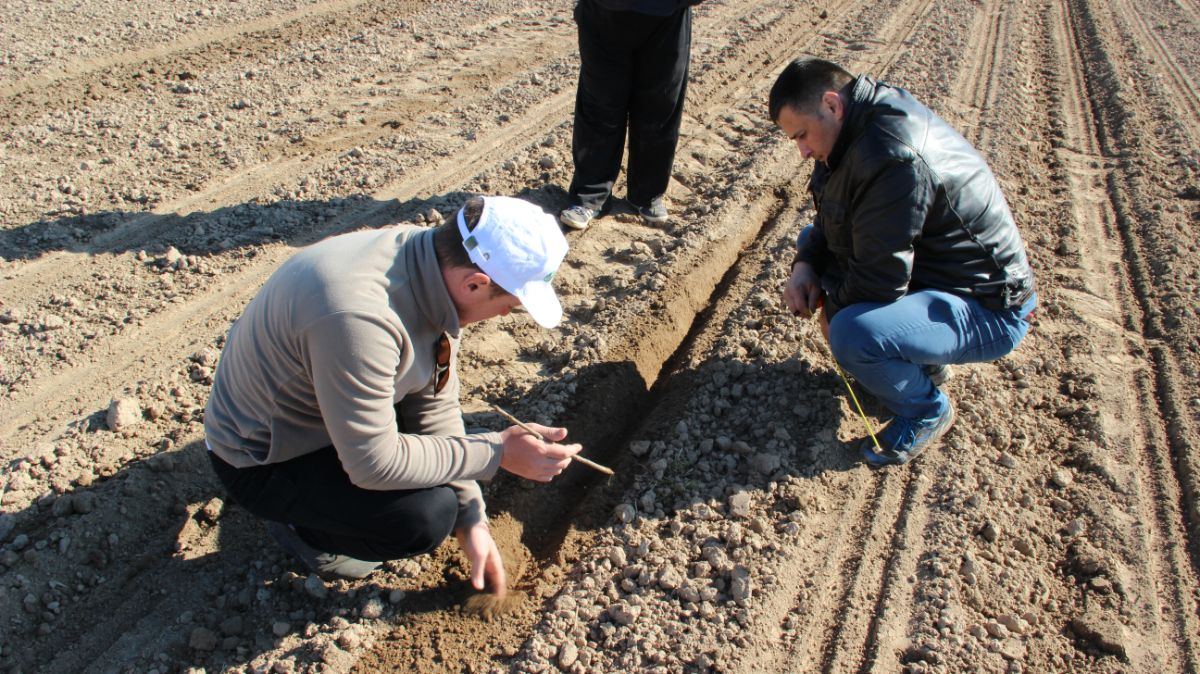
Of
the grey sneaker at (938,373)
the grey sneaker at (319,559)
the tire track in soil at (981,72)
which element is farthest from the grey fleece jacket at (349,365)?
the tire track in soil at (981,72)

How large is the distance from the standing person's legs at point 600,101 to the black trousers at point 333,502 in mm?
2873

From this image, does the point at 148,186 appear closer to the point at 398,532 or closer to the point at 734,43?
the point at 398,532

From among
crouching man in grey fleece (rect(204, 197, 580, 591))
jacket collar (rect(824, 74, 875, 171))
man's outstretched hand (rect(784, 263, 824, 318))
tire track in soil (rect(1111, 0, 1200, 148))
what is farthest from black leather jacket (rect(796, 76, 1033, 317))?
tire track in soil (rect(1111, 0, 1200, 148))

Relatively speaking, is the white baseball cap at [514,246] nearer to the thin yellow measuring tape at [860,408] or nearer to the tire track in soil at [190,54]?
the thin yellow measuring tape at [860,408]

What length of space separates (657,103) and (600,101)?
33cm

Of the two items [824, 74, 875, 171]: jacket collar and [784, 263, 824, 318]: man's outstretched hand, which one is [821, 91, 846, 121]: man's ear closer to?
[824, 74, 875, 171]: jacket collar

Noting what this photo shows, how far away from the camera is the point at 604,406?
377 centimetres

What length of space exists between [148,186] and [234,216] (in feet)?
2.30

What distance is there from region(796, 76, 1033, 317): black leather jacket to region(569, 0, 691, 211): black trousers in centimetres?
161

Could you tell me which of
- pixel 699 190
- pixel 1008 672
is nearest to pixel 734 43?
pixel 699 190

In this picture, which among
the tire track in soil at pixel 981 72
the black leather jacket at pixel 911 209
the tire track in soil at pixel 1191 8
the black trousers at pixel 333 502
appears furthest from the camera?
the tire track in soil at pixel 1191 8

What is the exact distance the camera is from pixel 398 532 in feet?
8.71

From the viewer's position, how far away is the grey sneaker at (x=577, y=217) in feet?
16.8

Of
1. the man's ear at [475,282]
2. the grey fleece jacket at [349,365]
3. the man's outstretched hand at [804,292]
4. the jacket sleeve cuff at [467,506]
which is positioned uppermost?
the man's ear at [475,282]
